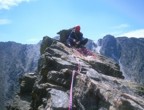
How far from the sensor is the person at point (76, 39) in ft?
100

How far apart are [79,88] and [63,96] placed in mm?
1241

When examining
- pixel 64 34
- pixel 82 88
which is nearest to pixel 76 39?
pixel 64 34

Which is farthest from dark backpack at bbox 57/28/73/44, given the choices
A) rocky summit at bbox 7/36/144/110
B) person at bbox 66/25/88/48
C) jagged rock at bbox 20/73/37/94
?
rocky summit at bbox 7/36/144/110

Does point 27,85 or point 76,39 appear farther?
point 27,85

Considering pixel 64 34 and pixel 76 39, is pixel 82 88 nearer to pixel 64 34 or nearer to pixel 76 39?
pixel 76 39

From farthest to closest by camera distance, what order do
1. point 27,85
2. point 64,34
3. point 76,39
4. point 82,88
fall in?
1. point 27,85
2. point 64,34
3. point 76,39
4. point 82,88

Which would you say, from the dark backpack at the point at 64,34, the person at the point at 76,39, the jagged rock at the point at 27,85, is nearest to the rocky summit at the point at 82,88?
the person at the point at 76,39

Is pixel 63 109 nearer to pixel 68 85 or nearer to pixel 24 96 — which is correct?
pixel 68 85

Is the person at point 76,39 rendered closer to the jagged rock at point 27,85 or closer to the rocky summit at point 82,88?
the rocky summit at point 82,88

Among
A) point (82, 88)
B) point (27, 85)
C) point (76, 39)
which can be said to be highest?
point (76, 39)

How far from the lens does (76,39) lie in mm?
31156

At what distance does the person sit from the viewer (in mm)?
30484


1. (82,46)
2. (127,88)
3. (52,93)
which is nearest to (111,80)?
(127,88)

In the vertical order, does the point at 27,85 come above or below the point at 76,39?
below
